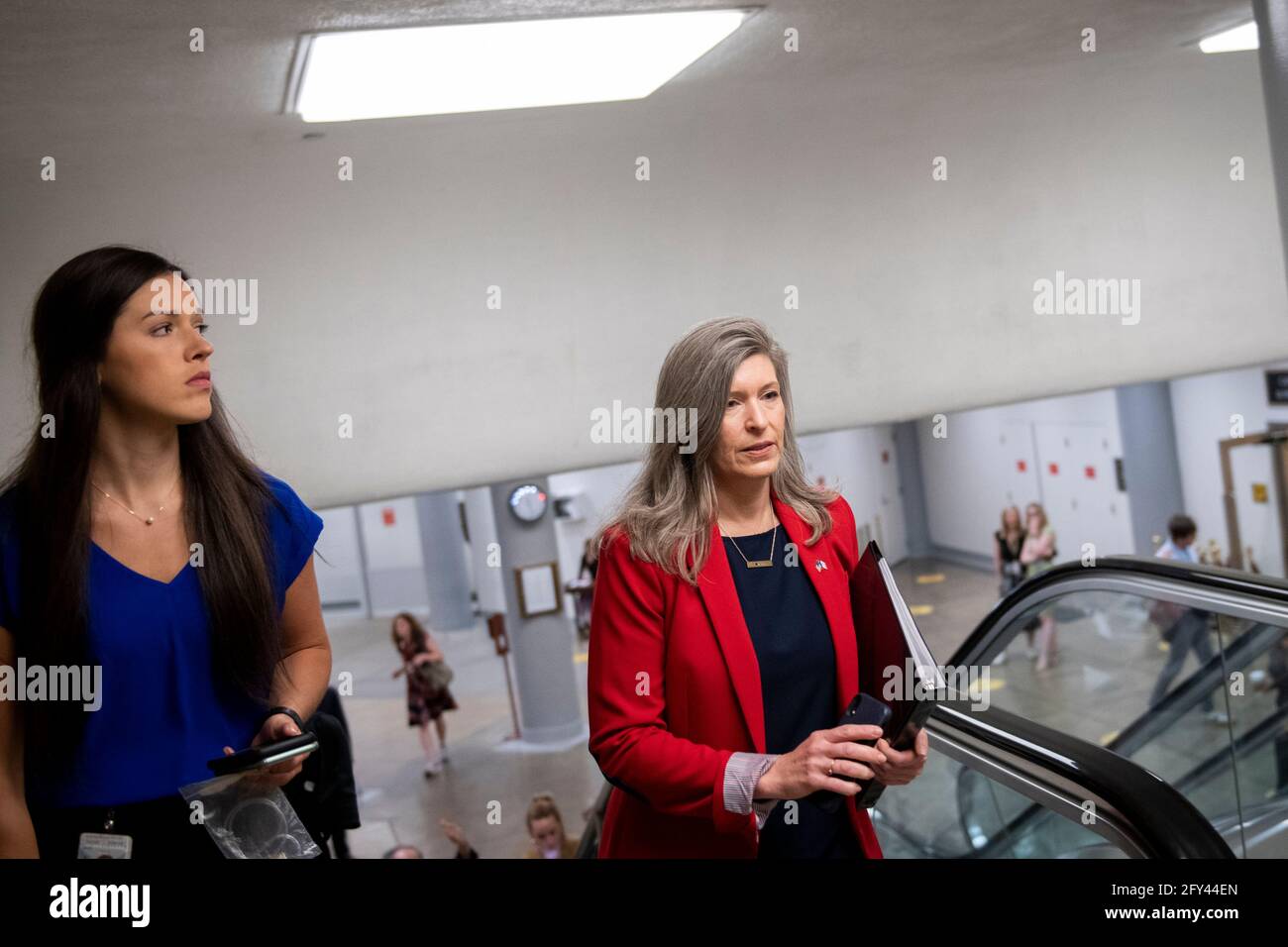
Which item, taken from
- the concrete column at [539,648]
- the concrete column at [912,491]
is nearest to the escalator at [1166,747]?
the concrete column at [912,491]

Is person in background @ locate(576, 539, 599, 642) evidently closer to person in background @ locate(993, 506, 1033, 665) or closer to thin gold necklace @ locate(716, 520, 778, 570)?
person in background @ locate(993, 506, 1033, 665)

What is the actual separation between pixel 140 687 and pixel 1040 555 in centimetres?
1214

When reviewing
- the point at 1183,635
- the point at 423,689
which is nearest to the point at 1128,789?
the point at 1183,635

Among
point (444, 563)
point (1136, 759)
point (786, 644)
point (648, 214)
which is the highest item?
point (648, 214)

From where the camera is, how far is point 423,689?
10734 mm

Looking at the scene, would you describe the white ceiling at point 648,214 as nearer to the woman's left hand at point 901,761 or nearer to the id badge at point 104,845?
the id badge at point 104,845

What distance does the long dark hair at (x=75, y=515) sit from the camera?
2.43 meters

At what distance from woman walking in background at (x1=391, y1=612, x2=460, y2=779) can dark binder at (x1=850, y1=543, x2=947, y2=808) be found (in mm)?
8426

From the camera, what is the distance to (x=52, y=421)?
2.47 metres

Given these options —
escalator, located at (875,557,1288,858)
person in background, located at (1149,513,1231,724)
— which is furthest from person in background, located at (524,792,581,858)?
person in background, located at (1149,513,1231,724)

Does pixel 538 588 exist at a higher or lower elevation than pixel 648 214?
lower

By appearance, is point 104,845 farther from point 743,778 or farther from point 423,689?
point 423,689

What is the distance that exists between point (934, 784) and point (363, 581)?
5.60 meters

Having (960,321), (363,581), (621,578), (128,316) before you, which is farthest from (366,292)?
(363,581)
